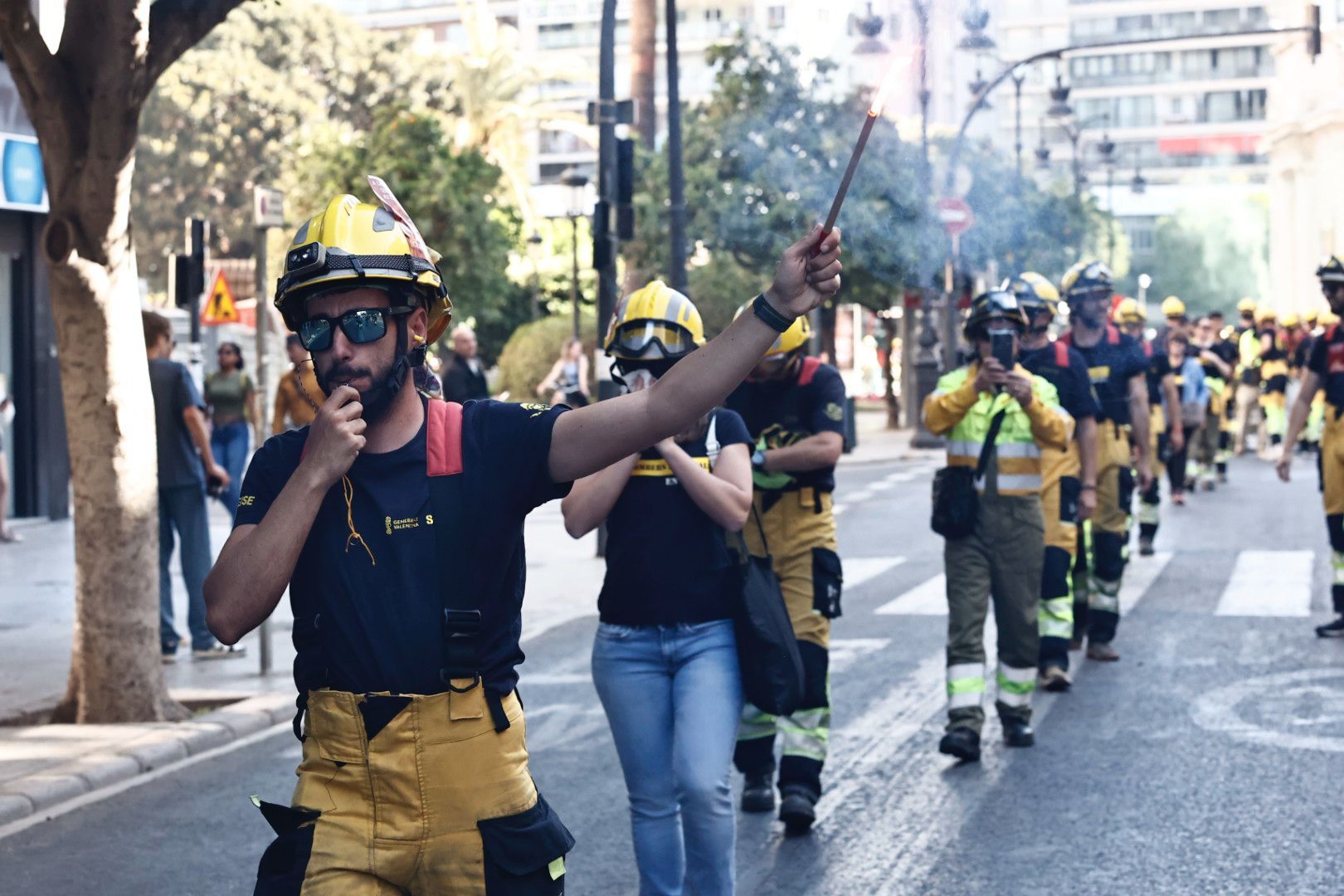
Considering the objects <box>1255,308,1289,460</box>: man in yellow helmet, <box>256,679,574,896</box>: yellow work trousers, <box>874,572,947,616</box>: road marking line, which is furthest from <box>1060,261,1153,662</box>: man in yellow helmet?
<box>1255,308,1289,460</box>: man in yellow helmet

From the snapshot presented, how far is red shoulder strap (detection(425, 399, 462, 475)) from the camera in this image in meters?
3.21

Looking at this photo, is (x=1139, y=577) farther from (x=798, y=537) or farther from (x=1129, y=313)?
(x=798, y=537)

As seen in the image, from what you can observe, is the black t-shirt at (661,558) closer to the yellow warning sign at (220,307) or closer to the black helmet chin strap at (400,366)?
the black helmet chin strap at (400,366)

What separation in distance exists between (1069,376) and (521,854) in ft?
21.8

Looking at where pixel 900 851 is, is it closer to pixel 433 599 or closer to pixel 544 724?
pixel 544 724

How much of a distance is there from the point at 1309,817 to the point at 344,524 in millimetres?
4517

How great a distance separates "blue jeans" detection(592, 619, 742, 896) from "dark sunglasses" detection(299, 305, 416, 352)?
1.88 m

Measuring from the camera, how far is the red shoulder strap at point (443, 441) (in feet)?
10.5

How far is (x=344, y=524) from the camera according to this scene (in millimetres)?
3201

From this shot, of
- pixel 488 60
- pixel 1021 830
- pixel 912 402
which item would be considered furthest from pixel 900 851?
pixel 488 60

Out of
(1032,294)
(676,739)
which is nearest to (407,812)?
(676,739)

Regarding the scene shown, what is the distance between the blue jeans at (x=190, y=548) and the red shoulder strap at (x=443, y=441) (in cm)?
804

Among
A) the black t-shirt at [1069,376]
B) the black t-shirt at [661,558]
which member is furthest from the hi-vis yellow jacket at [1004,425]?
the black t-shirt at [661,558]

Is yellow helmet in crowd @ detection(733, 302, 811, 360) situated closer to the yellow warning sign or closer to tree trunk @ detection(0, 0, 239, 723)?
tree trunk @ detection(0, 0, 239, 723)
